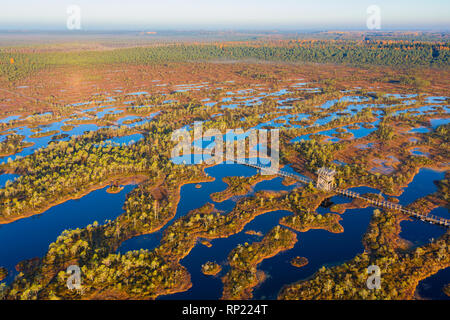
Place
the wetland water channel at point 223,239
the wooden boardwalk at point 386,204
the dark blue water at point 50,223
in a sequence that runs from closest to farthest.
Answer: the wetland water channel at point 223,239 < the dark blue water at point 50,223 < the wooden boardwalk at point 386,204

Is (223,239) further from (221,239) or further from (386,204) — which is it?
(386,204)

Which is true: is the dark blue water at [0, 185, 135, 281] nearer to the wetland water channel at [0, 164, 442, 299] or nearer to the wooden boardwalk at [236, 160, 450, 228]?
the wetland water channel at [0, 164, 442, 299]

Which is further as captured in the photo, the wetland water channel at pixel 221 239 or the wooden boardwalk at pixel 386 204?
the wooden boardwalk at pixel 386 204

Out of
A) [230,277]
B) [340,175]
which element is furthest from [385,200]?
[230,277]

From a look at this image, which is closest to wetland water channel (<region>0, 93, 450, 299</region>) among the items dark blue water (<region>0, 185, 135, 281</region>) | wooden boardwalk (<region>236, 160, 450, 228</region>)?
dark blue water (<region>0, 185, 135, 281</region>)

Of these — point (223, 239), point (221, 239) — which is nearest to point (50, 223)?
point (221, 239)

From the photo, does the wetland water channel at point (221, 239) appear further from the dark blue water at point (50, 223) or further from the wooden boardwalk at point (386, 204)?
the wooden boardwalk at point (386, 204)

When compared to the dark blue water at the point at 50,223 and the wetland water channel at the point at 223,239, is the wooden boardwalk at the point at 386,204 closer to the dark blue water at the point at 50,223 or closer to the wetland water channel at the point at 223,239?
the wetland water channel at the point at 223,239

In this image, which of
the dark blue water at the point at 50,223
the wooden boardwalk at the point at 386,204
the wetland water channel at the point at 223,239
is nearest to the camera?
the wetland water channel at the point at 223,239

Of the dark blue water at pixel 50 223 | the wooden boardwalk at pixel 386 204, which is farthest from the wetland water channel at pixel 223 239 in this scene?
the wooden boardwalk at pixel 386 204
